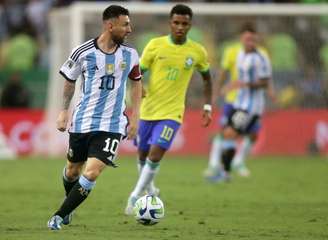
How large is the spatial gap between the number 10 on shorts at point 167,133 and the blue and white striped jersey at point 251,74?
18.9ft

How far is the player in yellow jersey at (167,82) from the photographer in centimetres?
1308

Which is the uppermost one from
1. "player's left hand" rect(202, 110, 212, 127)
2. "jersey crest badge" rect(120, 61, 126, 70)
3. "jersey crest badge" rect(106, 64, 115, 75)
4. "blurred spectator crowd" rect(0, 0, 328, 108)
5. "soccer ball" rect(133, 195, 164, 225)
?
"blurred spectator crowd" rect(0, 0, 328, 108)

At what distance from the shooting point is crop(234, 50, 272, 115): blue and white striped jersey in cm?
1861

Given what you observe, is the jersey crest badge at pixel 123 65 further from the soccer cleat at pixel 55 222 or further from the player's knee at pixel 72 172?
the soccer cleat at pixel 55 222

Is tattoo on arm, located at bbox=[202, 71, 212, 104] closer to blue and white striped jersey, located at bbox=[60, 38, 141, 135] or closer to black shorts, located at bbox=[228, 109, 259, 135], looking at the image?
blue and white striped jersey, located at bbox=[60, 38, 141, 135]

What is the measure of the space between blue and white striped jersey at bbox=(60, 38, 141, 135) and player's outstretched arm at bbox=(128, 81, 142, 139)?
0.12m

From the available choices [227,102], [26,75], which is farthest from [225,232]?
[26,75]

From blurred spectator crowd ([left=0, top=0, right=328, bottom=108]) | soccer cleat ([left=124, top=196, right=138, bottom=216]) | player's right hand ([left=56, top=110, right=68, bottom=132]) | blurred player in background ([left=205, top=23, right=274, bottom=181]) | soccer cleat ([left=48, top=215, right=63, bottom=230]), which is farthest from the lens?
blurred spectator crowd ([left=0, top=0, right=328, bottom=108])

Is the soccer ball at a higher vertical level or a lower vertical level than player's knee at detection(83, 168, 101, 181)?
lower

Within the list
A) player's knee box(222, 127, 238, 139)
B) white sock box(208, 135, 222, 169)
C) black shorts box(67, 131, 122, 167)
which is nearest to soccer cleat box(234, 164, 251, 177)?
white sock box(208, 135, 222, 169)

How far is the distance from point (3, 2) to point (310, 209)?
1789cm

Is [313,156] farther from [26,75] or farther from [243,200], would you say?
[243,200]

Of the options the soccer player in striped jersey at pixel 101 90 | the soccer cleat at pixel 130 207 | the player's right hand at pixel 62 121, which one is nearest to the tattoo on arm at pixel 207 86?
the soccer cleat at pixel 130 207

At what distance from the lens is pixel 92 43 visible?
10.7 m
